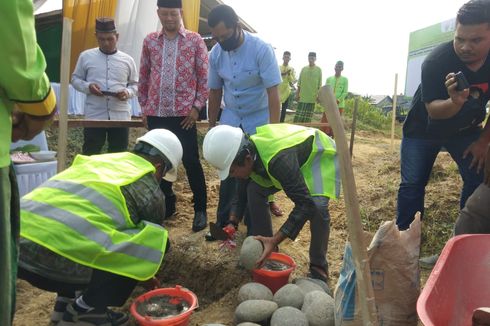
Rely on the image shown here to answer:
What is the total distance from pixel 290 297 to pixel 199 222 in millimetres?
1348

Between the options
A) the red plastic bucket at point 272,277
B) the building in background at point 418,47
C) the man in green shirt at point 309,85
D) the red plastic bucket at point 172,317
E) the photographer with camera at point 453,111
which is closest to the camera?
the red plastic bucket at point 172,317

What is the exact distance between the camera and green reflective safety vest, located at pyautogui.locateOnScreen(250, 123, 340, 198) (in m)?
2.60

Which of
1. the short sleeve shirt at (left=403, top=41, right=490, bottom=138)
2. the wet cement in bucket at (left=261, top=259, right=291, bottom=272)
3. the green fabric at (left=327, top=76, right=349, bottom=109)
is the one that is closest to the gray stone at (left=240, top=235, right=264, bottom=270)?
the wet cement in bucket at (left=261, top=259, right=291, bottom=272)

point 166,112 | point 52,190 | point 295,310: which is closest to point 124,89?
point 166,112

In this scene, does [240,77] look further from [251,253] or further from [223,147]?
[251,253]

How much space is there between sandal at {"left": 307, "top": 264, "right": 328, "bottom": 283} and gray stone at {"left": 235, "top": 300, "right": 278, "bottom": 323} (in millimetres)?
565

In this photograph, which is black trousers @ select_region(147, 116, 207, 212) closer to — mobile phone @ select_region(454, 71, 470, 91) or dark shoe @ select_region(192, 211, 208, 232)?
dark shoe @ select_region(192, 211, 208, 232)

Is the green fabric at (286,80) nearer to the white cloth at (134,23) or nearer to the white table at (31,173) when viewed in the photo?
the white cloth at (134,23)

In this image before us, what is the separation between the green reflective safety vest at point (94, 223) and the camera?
192cm

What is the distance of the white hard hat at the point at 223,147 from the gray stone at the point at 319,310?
2.79 feet

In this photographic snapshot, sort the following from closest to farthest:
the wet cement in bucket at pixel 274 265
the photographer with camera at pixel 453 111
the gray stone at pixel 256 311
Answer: the gray stone at pixel 256 311
the photographer with camera at pixel 453 111
the wet cement in bucket at pixel 274 265

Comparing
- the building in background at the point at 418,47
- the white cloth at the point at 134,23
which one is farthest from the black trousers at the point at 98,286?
the building in background at the point at 418,47

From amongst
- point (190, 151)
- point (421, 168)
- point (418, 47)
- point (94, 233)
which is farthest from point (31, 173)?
point (418, 47)

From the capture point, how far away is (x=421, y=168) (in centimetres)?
298
